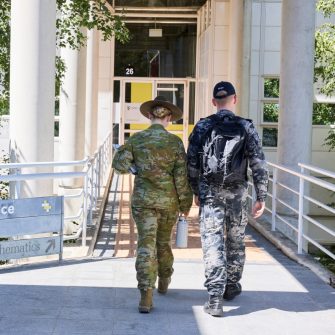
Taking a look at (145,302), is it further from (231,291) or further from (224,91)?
(224,91)

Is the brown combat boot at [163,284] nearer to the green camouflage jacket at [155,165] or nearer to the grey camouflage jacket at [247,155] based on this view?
the green camouflage jacket at [155,165]

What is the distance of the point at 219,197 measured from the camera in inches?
211

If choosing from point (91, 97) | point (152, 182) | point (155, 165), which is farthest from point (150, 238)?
point (91, 97)

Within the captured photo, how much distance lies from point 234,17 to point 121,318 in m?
14.4

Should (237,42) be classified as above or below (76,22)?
above

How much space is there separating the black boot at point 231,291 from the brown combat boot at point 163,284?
1.49ft

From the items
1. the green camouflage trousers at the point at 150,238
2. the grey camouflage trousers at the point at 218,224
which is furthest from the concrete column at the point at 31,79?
the grey camouflage trousers at the point at 218,224

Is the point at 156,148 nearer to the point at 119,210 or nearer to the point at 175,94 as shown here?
the point at 119,210

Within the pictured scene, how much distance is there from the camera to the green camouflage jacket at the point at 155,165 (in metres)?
5.34

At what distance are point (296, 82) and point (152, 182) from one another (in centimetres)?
668

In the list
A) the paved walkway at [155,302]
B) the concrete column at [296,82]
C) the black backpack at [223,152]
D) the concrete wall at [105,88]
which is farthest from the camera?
the concrete wall at [105,88]

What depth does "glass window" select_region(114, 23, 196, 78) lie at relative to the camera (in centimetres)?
2359

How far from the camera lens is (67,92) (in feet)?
53.4

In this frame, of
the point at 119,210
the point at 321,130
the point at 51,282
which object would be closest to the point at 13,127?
the point at 51,282
